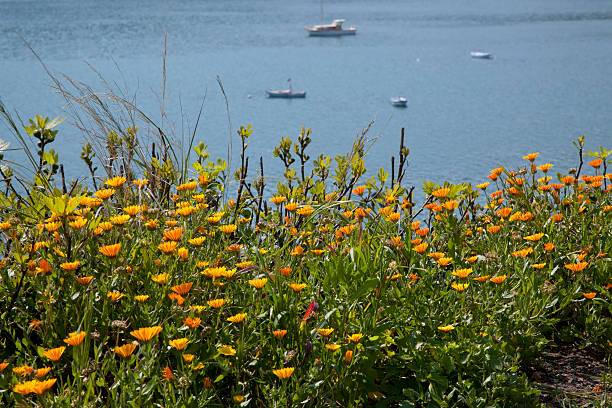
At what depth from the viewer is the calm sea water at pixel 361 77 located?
3930mm

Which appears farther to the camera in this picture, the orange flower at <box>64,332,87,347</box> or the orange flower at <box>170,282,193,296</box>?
the orange flower at <box>170,282,193,296</box>

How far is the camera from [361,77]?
20.9 ft

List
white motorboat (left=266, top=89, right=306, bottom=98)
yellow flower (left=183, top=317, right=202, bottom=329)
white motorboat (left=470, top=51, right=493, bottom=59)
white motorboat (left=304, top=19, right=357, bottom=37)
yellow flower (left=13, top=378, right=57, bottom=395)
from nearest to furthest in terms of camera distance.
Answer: yellow flower (left=13, top=378, right=57, bottom=395)
yellow flower (left=183, top=317, right=202, bottom=329)
white motorboat (left=266, top=89, right=306, bottom=98)
white motorboat (left=470, top=51, right=493, bottom=59)
white motorboat (left=304, top=19, right=357, bottom=37)

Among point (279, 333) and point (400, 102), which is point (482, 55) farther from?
point (279, 333)

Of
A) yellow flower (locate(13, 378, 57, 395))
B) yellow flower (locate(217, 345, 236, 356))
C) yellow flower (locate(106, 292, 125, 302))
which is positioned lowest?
yellow flower (locate(217, 345, 236, 356))

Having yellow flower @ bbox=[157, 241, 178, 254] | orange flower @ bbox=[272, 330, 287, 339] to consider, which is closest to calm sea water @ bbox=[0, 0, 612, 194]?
yellow flower @ bbox=[157, 241, 178, 254]

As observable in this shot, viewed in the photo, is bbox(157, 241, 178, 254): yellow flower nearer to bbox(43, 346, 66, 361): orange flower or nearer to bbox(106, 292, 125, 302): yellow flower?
bbox(106, 292, 125, 302): yellow flower

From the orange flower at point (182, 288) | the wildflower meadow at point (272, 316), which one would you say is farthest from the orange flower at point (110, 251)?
the orange flower at point (182, 288)

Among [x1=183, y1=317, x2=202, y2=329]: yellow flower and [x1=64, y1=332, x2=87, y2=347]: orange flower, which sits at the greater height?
[x1=64, y1=332, x2=87, y2=347]: orange flower

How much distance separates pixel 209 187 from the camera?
1.72 meters

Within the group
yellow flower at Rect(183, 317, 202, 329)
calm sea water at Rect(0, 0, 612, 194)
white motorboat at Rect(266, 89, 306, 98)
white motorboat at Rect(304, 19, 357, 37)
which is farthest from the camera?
white motorboat at Rect(304, 19, 357, 37)

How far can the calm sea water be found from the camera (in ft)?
12.9

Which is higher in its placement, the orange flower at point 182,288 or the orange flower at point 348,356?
the orange flower at point 182,288

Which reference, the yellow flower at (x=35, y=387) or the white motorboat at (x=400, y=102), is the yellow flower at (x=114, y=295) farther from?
the white motorboat at (x=400, y=102)
